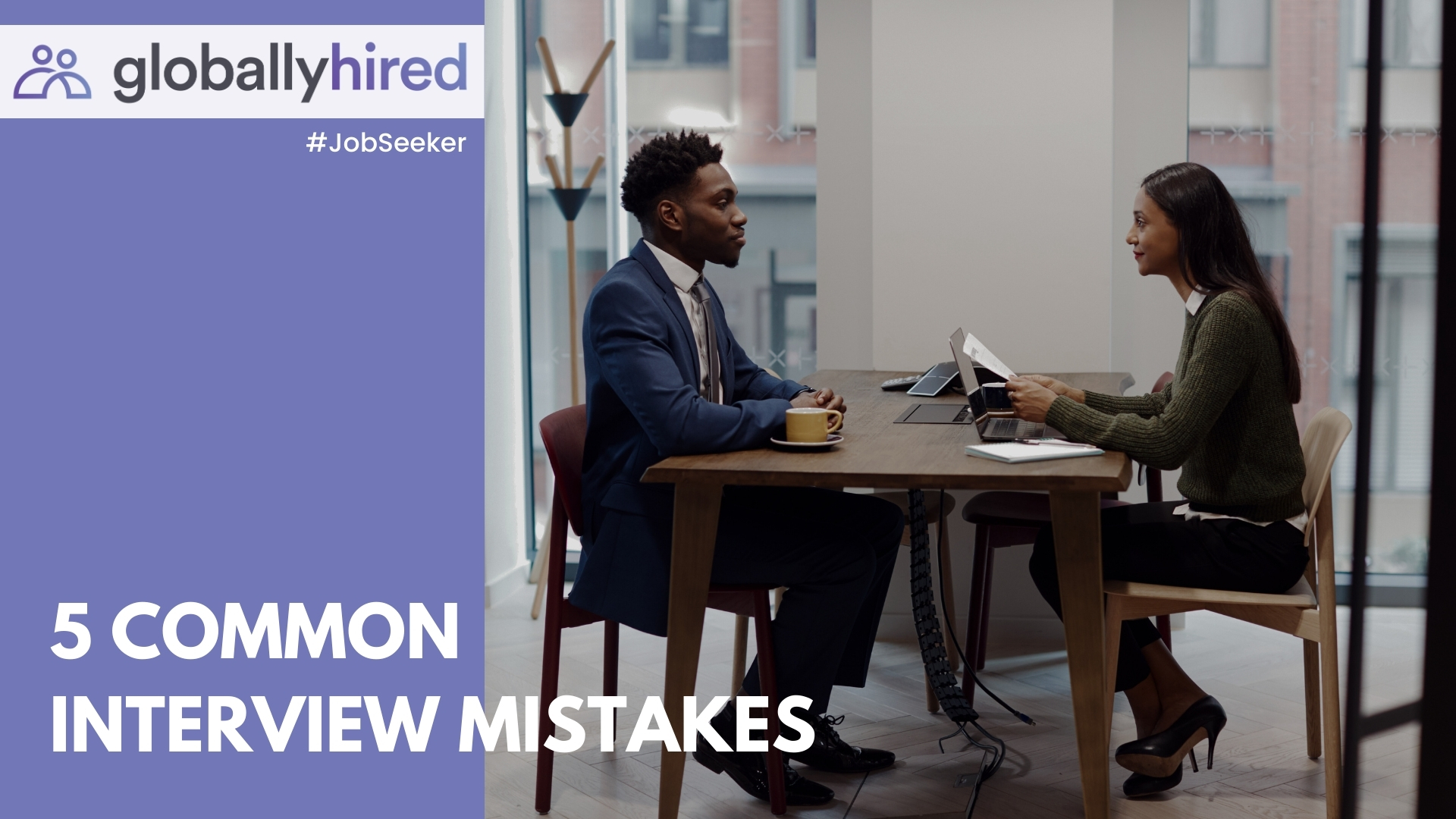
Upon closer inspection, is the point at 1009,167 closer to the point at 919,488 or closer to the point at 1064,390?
the point at 1064,390

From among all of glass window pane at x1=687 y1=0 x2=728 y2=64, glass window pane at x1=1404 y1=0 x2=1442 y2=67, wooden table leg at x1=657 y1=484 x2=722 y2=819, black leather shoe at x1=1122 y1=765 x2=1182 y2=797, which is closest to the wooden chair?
black leather shoe at x1=1122 y1=765 x2=1182 y2=797

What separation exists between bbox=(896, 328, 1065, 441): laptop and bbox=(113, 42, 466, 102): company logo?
1.60m

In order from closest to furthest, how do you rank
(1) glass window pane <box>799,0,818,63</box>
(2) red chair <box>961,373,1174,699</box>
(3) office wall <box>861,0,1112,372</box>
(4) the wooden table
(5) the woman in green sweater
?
1. (4) the wooden table
2. (5) the woman in green sweater
3. (2) red chair <box>961,373,1174,699</box>
4. (3) office wall <box>861,0,1112,372</box>
5. (1) glass window pane <box>799,0,818,63</box>

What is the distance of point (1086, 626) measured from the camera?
6.22 feet

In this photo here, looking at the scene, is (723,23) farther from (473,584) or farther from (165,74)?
(473,584)

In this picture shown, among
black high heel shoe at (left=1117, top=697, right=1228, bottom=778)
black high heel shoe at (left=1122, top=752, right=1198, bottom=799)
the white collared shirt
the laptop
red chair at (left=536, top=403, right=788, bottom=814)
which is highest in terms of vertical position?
the white collared shirt

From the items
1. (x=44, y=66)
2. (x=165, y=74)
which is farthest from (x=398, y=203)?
(x=44, y=66)

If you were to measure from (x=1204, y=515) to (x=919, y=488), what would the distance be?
2.23 feet

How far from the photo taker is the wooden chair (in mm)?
2082

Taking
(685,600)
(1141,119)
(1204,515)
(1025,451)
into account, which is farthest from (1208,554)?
(1141,119)

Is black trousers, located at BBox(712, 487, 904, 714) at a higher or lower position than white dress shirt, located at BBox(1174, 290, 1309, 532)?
lower

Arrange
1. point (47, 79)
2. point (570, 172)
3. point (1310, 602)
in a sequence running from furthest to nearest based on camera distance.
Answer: point (570, 172) → point (47, 79) → point (1310, 602)

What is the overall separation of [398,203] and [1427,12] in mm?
2704

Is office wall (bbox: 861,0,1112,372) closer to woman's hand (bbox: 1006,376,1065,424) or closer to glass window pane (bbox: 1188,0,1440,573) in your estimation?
glass window pane (bbox: 1188,0,1440,573)
